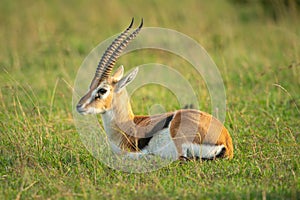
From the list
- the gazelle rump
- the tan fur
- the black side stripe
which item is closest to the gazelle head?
the gazelle rump

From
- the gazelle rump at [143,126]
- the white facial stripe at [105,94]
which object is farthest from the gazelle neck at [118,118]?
the white facial stripe at [105,94]

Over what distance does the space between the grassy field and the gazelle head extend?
0.33m

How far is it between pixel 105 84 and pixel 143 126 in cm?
60

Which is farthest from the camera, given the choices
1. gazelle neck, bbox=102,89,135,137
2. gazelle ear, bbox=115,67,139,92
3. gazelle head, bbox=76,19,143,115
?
gazelle neck, bbox=102,89,135,137

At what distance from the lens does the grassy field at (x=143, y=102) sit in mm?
4605

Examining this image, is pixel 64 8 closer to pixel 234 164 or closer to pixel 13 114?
pixel 13 114

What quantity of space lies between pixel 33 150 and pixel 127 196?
1.50 meters

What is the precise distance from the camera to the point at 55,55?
1063 centimetres

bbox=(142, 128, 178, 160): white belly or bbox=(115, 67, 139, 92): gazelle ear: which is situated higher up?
bbox=(115, 67, 139, 92): gazelle ear

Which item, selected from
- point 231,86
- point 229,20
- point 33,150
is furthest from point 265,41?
point 33,150

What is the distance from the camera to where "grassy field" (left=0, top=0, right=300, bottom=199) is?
4605 millimetres

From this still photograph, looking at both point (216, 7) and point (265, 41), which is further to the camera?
point (216, 7)

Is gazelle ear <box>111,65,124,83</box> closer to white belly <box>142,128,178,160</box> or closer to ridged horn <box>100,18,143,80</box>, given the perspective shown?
ridged horn <box>100,18,143,80</box>

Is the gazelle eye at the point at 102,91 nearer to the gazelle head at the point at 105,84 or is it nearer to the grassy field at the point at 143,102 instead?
the gazelle head at the point at 105,84
